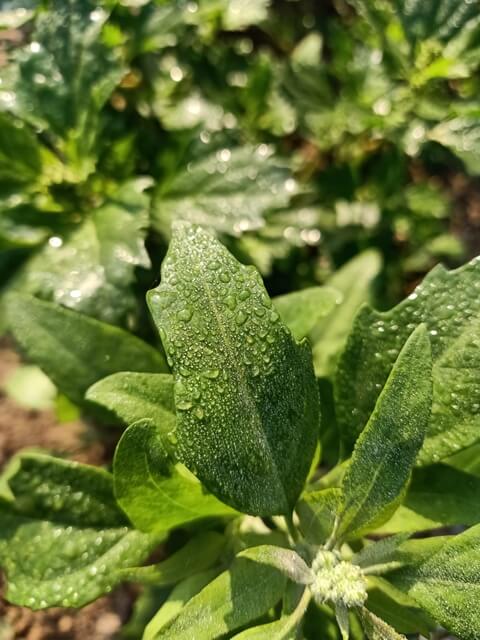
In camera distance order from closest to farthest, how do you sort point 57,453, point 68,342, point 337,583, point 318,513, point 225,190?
point 337,583 → point 318,513 → point 68,342 → point 225,190 → point 57,453

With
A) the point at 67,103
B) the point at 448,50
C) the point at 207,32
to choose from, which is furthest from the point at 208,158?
the point at 448,50

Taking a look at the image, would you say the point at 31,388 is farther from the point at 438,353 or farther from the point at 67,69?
the point at 438,353

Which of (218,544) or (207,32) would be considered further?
(207,32)

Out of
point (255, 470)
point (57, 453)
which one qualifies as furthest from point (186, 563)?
Answer: point (57, 453)

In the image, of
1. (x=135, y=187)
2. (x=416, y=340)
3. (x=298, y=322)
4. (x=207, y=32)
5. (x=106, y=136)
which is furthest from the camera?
(x=207, y=32)

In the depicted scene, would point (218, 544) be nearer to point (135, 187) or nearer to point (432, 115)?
point (135, 187)

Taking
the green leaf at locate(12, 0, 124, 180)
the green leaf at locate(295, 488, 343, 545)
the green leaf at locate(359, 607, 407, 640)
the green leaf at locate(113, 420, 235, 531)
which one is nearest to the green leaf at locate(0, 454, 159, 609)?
the green leaf at locate(113, 420, 235, 531)
